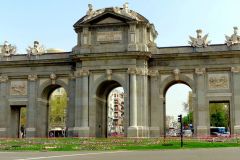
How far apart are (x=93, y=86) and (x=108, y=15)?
9.21 m

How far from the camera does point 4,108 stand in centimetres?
5719

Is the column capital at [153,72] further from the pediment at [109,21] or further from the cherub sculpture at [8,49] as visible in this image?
the cherub sculpture at [8,49]

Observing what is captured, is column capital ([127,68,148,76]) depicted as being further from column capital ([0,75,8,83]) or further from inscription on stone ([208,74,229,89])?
column capital ([0,75,8,83])

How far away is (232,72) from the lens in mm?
50500

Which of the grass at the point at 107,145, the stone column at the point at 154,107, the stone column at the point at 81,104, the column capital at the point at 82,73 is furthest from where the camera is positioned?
the column capital at the point at 82,73

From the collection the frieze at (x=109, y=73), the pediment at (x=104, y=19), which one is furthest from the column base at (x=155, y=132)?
the pediment at (x=104, y=19)

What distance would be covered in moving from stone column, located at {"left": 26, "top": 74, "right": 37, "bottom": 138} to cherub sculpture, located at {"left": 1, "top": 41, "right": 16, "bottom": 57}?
493 centimetres

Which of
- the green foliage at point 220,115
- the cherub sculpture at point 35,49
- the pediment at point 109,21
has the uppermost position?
the pediment at point 109,21

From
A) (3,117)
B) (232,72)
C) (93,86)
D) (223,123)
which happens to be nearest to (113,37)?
(93,86)

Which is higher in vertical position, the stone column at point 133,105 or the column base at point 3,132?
the stone column at point 133,105

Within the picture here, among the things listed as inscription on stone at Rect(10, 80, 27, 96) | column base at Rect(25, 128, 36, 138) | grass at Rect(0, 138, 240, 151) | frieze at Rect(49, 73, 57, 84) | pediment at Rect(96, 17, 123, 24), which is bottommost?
grass at Rect(0, 138, 240, 151)

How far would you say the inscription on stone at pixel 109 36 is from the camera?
52213mm

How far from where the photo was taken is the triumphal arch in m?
50.6

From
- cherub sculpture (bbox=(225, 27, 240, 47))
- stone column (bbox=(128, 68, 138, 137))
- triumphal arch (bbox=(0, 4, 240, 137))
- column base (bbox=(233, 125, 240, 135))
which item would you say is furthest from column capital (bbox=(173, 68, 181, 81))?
column base (bbox=(233, 125, 240, 135))
